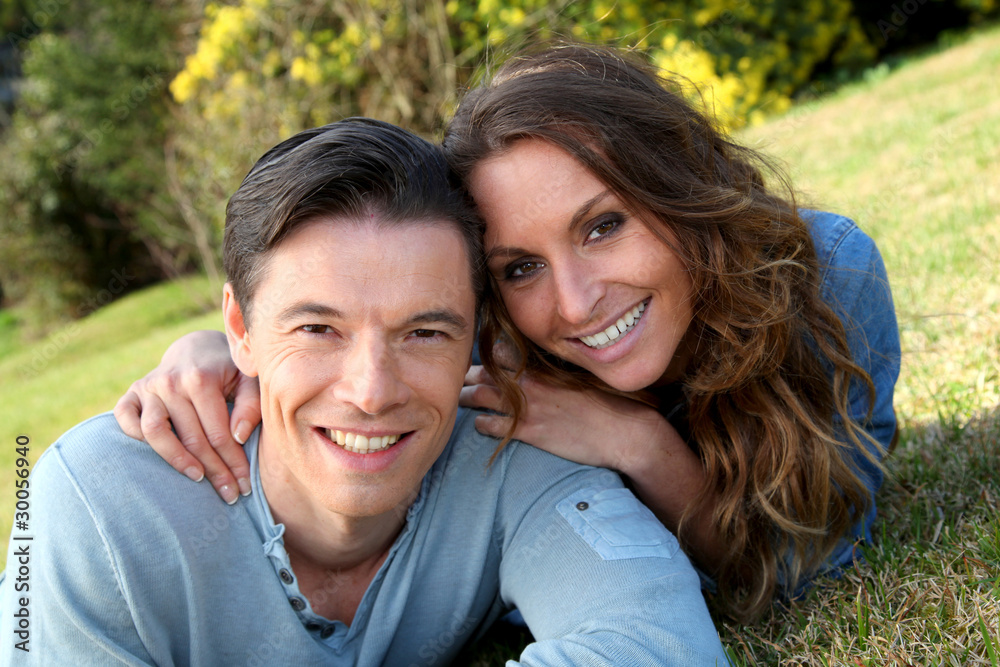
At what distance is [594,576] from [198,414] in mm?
1248

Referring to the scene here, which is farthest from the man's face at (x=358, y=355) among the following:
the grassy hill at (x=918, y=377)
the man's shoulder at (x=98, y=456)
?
the grassy hill at (x=918, y=377)

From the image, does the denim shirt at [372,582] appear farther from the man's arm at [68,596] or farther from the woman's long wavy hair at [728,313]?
the woman's long wavy hair at [728,313]

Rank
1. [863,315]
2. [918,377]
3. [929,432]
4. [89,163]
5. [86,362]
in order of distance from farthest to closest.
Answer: [89,163], [86,362], [918,377], [929,432], [863,315]

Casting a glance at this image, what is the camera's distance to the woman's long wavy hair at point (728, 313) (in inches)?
95.0

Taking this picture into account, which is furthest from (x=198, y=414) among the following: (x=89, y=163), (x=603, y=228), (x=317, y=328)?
(x=89, y=163)

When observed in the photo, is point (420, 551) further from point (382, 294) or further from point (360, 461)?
point (382, 294)

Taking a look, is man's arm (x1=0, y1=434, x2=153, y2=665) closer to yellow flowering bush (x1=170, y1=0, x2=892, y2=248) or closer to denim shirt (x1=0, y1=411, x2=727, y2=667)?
denim shirt (x1=0, y1=411, x2=727, y2=667)

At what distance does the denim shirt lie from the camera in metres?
Result: 1.99

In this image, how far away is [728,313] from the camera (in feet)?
8.52

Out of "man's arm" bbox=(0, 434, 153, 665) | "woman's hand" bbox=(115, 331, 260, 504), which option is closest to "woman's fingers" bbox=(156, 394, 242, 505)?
"woman's hand" bbox=(115, 331, 260, 504)

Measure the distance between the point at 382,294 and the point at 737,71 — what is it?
10.7 metres

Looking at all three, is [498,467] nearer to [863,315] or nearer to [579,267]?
[579,267]

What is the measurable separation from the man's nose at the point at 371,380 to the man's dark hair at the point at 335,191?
1.17ft

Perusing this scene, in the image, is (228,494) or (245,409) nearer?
(228,494)
